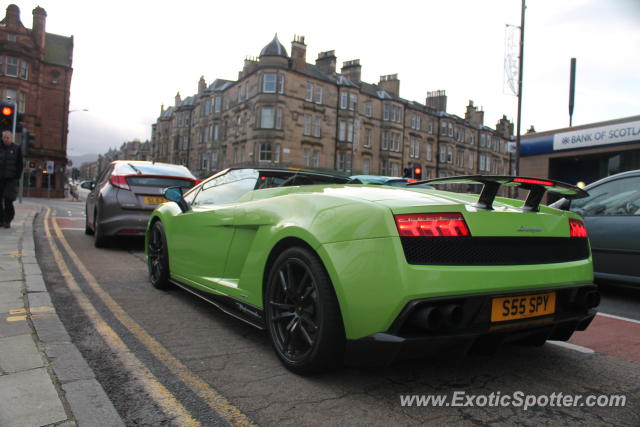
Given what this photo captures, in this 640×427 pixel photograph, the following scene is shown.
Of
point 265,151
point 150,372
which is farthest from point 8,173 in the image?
point 265,151

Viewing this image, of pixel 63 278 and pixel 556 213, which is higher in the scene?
pixel 556 213

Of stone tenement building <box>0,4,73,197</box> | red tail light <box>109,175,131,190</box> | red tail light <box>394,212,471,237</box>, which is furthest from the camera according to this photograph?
stone tenement building <box>0,4,73,197</box>

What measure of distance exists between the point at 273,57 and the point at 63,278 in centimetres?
3693

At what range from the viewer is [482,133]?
6488 cm

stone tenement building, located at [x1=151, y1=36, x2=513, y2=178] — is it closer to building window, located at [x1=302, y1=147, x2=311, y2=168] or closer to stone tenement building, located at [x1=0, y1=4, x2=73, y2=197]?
building window, located at [x1=302, y1=147, x2=311, y2=168]

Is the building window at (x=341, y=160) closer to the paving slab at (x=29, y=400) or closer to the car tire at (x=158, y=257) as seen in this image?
the car tire at (x=158, y=257)

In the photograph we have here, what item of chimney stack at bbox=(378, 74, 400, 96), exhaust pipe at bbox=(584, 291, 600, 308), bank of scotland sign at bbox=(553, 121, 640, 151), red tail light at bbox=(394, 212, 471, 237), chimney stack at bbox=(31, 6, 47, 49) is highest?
chimney stack at bbox=(31, 6, 47, 49)

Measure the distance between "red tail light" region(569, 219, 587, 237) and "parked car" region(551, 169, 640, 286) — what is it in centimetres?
268

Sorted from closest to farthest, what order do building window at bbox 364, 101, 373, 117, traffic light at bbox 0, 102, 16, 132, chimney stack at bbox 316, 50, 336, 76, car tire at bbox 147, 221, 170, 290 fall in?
1. car tire at bbox 147, 221, 170, 290
2. traffic light at bbox 0, 102, 16, 132
3. chimney stack at bbox 316, 50, 336, 76
4. building window at bbox 364, 101, 373, 117

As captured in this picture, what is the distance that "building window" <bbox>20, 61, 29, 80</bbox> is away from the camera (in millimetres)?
42031

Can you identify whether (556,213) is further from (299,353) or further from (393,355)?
(299,353)

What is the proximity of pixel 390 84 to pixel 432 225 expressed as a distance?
51777 millimetres

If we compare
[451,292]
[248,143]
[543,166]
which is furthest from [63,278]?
[248,143]

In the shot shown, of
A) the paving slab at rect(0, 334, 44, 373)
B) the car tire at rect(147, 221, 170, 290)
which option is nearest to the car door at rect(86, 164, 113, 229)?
the car tire at rect(147, 221, 170, 290)
